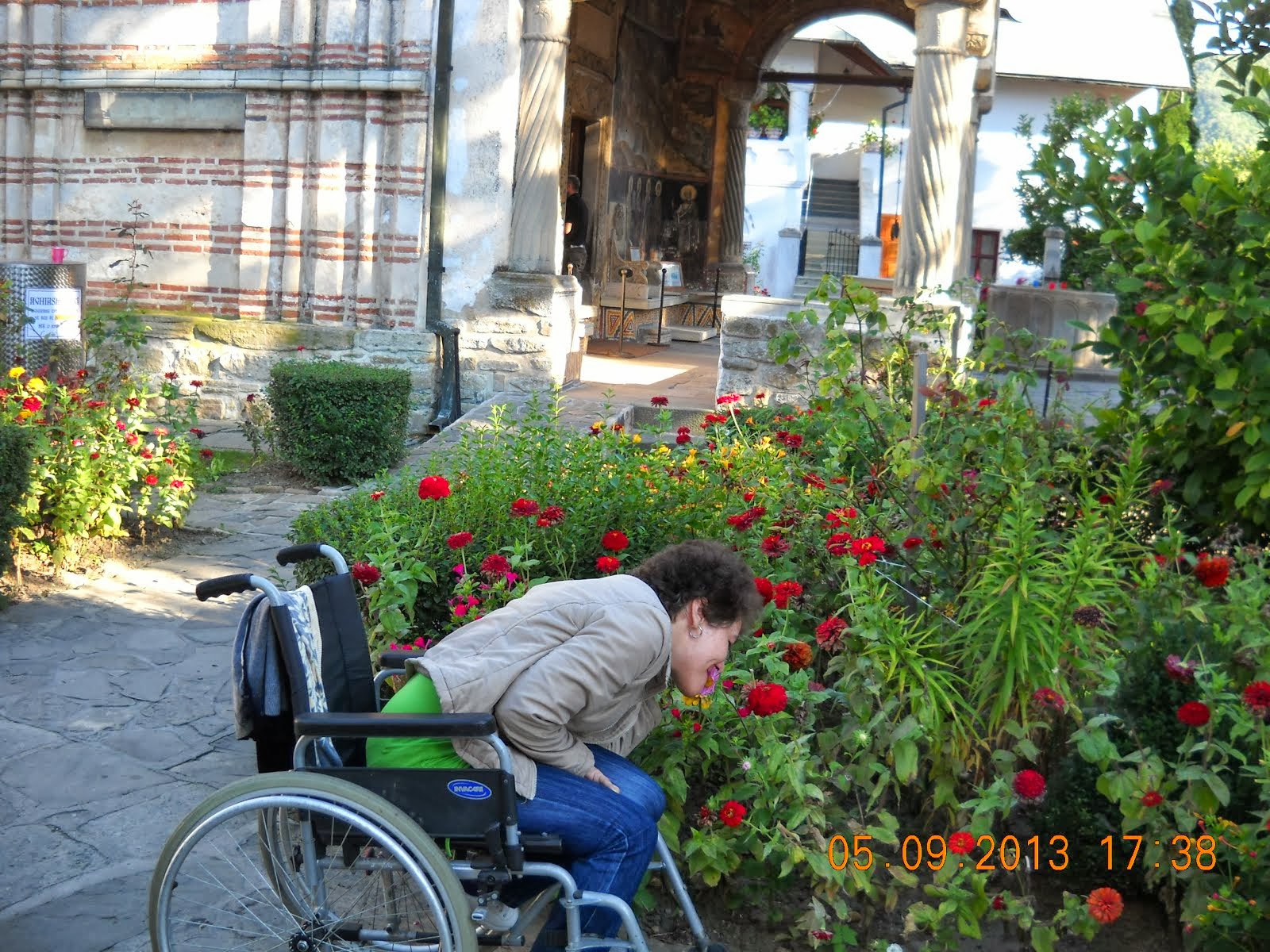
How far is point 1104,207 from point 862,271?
95.4ft

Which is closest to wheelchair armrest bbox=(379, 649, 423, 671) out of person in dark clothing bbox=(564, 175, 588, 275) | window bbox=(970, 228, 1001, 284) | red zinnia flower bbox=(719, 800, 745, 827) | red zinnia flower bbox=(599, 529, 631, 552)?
red zinnia flower bbox=(599, 529, 631, 552)

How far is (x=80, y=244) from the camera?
11.9 m

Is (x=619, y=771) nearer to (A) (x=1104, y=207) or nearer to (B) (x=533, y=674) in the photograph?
(B) (x=533, y=674)

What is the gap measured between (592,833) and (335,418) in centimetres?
666

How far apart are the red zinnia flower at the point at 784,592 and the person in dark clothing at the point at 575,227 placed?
12138mm

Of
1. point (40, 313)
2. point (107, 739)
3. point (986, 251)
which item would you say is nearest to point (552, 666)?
point (107, 739)

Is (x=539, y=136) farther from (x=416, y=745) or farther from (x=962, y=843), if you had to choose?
(x=962, y=843)

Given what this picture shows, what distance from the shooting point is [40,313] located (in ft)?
25.5

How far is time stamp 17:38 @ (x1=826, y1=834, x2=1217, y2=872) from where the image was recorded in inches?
127

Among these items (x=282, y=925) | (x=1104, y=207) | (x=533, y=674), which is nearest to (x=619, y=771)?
(x=533, y=674)

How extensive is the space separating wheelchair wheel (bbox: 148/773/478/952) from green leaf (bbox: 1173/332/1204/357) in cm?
308

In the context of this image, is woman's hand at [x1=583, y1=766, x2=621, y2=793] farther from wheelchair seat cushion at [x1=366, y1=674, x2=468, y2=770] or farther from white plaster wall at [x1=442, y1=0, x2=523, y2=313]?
white plaster wall at [x1=442, y1=0, x2=523, y2=313]

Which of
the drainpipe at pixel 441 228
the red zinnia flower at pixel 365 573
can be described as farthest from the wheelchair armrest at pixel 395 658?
the drainpipe at pixel 441 228

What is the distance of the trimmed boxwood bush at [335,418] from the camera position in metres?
9.24
